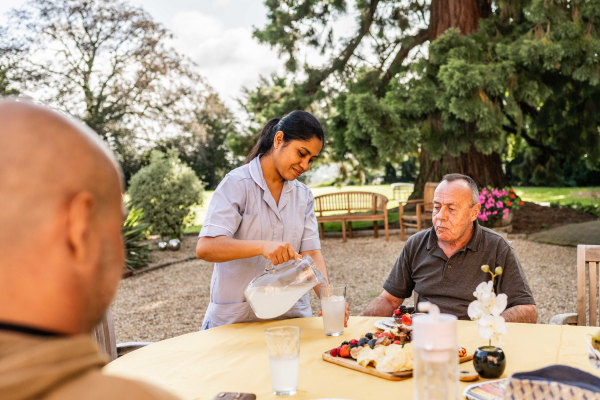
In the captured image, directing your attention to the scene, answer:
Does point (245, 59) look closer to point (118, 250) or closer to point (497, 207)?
point (497, 207)

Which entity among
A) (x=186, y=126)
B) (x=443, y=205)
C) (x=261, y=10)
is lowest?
(x=443, y=205)

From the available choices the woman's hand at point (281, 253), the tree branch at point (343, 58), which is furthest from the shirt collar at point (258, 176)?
the tree branch at point (343, 58)

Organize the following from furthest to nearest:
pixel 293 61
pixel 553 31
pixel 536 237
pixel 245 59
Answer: pixel 245 59
pixel 293 61
pixel 536 237
pixel 553 31

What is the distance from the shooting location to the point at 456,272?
2729mm

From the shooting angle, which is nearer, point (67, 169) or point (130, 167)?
point (67, 169)

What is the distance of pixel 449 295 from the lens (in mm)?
2705

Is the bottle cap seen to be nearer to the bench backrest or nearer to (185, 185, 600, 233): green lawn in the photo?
the bench backrest

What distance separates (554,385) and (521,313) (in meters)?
Result: 1.55

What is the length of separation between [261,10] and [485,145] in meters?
6.12

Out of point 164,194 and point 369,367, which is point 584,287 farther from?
point 164,194

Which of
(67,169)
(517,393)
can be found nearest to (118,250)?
(67,169)

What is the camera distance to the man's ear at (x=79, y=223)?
0.53 m

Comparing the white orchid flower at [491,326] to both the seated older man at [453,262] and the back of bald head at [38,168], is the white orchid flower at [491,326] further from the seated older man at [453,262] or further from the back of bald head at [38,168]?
the back of bald head at [38,168]

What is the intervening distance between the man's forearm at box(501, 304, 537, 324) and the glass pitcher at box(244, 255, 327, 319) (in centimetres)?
96
